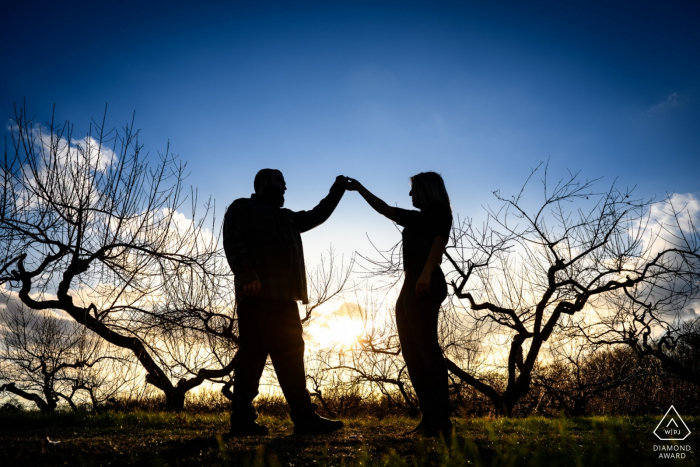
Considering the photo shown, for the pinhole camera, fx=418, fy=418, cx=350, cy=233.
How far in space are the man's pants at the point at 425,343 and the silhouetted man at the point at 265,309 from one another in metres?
0.72

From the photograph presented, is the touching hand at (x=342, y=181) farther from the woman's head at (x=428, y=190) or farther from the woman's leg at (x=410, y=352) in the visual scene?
the woman's leg at (x=410, y=352)

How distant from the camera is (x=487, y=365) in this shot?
348 inches

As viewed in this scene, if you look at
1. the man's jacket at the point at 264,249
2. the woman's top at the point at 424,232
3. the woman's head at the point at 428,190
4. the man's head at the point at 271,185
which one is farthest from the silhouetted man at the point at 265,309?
the woman's head at the point at 428,190

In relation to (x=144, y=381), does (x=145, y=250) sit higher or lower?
higher

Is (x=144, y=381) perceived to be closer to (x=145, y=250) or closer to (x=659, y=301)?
(x=145, y=250)

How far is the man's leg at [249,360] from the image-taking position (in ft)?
9.52

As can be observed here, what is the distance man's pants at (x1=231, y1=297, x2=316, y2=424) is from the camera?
3.01 meters

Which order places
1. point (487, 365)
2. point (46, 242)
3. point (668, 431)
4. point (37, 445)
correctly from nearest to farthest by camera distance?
point (37, 445), point (668, 431), point (46, 242), point (487, 365)

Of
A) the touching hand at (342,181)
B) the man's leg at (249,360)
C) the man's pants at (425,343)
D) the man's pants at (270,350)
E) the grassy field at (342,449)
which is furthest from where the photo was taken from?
the touching hand at (342,181)

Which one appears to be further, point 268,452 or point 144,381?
point 144,381

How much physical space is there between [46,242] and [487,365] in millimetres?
8265

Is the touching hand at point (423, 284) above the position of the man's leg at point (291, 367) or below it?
above

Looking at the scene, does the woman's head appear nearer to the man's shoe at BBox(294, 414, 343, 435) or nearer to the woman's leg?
the woman's leg

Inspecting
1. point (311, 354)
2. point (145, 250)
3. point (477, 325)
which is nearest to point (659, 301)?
point (477, 325)
